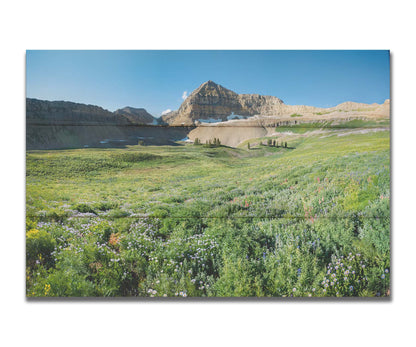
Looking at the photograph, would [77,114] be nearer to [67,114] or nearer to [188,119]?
[67,114]

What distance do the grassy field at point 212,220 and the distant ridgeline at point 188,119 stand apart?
20 cm

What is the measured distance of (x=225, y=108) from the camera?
3920 mm

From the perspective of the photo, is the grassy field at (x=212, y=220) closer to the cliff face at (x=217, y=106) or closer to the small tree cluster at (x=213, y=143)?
the small tree cluster at (x=213, y=143)

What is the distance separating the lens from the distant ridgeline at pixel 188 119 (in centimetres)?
356

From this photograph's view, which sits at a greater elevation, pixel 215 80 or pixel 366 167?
pixel 215 80

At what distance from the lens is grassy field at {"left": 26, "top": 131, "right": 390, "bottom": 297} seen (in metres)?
3.27

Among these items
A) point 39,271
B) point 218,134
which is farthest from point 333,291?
point 39,271

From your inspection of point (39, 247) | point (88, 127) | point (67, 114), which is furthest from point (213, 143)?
point (39, 247)

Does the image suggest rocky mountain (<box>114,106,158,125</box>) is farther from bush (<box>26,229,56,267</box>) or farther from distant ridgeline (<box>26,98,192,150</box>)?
bush (<box>26,229,56,267</box>)

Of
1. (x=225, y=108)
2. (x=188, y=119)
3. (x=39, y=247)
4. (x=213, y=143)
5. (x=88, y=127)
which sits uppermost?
(x=225, y=108)

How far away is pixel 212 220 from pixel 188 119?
1638 millimetres
